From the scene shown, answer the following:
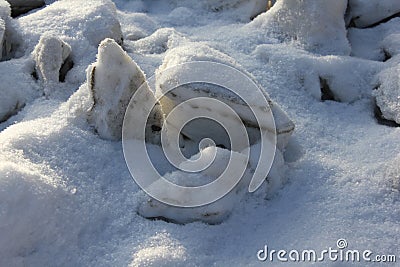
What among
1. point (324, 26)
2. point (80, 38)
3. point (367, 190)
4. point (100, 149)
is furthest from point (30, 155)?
point (324, 26)

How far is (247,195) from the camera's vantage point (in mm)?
1518

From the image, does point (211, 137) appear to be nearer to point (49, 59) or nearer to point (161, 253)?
point (161, 253)

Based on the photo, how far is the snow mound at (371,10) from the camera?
239cm

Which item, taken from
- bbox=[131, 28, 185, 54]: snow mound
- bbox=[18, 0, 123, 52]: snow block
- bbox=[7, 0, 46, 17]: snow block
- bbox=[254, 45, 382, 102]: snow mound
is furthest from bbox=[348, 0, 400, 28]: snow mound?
bbox=[7, 0, 46, 17]: snow block

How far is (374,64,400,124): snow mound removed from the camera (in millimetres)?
1848

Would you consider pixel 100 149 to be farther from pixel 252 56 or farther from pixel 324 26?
pixel 324 26

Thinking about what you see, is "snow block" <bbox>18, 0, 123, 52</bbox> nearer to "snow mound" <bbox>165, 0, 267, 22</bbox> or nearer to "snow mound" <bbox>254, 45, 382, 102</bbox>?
"snow mound" <bbox>165, 0, 267, 22</bbox>

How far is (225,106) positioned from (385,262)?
64cm

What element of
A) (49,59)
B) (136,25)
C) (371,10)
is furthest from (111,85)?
(371,10)

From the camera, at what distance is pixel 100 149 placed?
162cm

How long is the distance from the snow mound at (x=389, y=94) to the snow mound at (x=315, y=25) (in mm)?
250

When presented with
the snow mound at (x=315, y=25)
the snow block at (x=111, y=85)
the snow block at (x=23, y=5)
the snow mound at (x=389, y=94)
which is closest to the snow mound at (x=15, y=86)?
the snow block at (x=111, y=85)

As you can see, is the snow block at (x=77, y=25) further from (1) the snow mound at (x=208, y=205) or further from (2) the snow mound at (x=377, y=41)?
(2) the snow mound at (x=377, y=41)

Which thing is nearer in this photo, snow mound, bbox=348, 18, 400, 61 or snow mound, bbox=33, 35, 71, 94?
snow mound, bbox=33, 35, 71, 94
